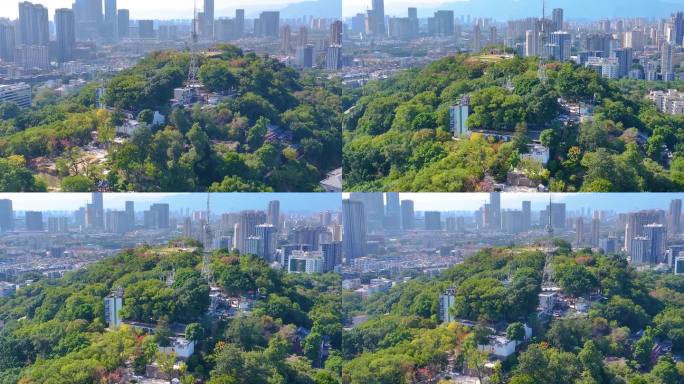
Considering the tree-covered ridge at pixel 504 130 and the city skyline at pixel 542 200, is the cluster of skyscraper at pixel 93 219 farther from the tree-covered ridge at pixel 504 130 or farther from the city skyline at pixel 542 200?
the city skyline at pixel 542 200

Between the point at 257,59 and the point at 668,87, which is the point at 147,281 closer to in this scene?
the point at 257,59

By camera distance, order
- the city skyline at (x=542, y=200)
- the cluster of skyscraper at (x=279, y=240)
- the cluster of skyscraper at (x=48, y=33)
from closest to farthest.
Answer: the city skyline at (x=542, y=200)
the cluster of skyscraper at (x=279, y=240)
the cluster of skyscraper at (x=48, y=33)

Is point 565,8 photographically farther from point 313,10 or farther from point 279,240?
point 279,240

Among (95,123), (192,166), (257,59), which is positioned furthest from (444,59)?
(95,123)

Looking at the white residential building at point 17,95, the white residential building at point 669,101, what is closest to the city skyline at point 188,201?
the white residential building at point 17,95

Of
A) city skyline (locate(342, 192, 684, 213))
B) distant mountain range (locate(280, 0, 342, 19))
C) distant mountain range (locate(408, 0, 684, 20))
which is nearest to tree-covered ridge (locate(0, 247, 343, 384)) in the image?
city skyline (locate(342, 192, 684, 213))

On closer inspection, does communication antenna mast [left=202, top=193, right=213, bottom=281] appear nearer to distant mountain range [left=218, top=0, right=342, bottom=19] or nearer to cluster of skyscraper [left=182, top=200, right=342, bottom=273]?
cluster of skyscraper [left=182, top=200, right=342, bottom=273]
